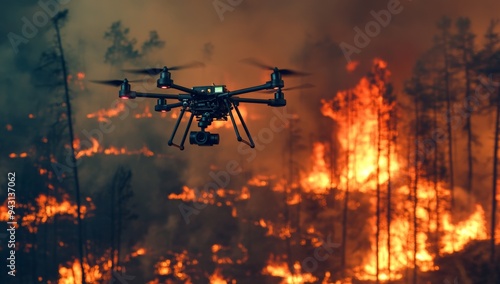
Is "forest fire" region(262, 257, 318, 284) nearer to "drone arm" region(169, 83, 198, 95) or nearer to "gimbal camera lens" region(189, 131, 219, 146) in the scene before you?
"gimbal camera lens" region(189, 131, 219, 146)

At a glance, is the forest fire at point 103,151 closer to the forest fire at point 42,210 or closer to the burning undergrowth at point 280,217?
the burning undergrowth at point 280,217

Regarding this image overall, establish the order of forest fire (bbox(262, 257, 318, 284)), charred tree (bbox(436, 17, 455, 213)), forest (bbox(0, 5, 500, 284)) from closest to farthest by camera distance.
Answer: forest (bbox(0, 5, 500, 284))
forest fire (bbox(262, 257, 318, 284))
charred tree (bbox(436, 17, 455, 213))

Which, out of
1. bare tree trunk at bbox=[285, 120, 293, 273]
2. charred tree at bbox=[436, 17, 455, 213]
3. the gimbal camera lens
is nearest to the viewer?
the gimbal camera lens

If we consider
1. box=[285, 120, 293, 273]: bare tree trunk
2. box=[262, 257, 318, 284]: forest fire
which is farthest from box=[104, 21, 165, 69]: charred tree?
box=[262, 257, 318, 284]: forest fire

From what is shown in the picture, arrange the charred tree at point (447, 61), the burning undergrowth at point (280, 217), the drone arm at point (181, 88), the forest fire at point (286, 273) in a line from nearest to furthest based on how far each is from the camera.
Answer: the drone arm at point (181, 88) → the burning undergrowth at point (280, 217) → the forest fire at point (286, 273) → the charred tree at point (447, 61)

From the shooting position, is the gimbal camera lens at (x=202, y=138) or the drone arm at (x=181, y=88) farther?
the gimbal camera lens at (x=202, y=138)

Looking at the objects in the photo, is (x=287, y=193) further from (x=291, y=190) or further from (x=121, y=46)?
(x=121, y=46)

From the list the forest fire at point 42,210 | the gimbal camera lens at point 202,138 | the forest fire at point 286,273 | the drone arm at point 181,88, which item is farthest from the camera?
the forest fire at point 42,210

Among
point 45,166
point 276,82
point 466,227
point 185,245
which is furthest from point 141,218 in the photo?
point 276,82

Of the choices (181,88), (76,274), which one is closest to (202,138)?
(181,88)

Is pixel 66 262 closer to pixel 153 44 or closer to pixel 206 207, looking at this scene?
pixel 206 207

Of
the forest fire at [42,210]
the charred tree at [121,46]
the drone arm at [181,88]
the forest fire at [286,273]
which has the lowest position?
the forest fire at [286,273]

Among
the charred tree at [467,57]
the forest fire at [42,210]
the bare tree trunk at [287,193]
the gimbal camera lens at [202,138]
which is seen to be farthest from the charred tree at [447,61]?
the forest fire at [42,210]
